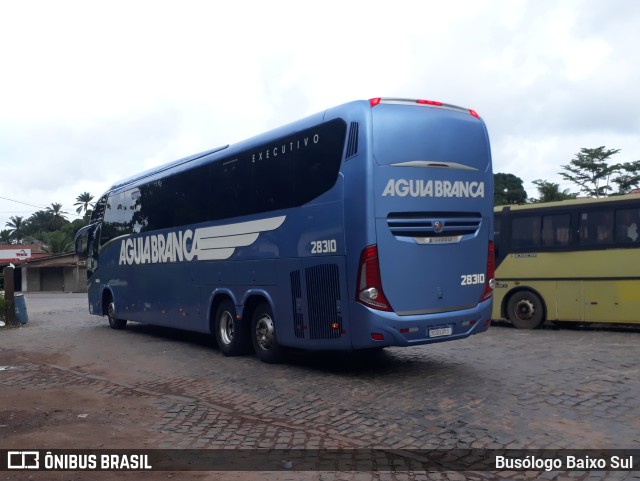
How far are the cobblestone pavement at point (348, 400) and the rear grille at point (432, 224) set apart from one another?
2047 mm

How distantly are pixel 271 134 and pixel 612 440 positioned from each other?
6991 millimetres

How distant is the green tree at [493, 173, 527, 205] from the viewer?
46.7 m

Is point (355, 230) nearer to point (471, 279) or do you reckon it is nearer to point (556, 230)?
point (471, 279)

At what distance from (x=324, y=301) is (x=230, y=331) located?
339 cm

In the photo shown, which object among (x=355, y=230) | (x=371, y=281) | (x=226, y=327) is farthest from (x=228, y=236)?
(x=371, y=281)

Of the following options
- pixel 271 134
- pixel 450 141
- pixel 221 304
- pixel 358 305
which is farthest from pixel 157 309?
pixel 450 141

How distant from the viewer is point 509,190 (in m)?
49.3

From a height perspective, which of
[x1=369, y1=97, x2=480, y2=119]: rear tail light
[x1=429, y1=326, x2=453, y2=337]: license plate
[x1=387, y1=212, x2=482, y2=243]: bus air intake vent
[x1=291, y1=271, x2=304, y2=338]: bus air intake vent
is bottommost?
[x1=429, y1=326, x2=453, y2=337]: license plate

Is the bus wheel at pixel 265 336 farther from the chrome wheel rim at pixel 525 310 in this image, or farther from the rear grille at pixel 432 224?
the chrome wheel rim at pixel 525 310

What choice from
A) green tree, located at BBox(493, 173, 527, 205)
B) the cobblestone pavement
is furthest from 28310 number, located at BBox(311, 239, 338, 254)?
green tree, located at BBox(493, 173, 527, 205)

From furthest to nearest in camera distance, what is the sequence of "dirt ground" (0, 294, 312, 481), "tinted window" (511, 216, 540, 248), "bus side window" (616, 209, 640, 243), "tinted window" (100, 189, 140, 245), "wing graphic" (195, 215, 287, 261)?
"tinted window" (100, 189, 140, 245) → "tinted window" (511, 216, 540, 248) → "bus side window" (616, 209, 640, 243) → "wing graphic" (195, 215, 287, 261) → "dirt ground" (0, 294, 312, 481)

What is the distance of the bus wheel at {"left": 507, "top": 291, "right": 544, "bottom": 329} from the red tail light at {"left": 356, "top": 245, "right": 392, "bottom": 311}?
794cm

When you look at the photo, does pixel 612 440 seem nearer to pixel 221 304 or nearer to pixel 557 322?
pixel 221 304

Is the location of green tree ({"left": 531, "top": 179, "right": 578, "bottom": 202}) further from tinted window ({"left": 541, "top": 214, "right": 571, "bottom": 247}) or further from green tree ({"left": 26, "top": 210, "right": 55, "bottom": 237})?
green tree ({"left": 26, "top": 210, "right": 55, "bottom": 237})
